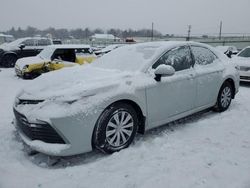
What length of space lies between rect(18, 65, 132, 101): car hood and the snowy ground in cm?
86

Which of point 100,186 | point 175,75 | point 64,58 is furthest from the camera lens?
point 64,58

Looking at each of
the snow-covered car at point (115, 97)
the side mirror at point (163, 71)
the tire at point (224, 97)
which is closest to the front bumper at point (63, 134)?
the snow-covered car at point (115, 97)

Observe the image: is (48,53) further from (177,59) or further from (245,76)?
(245,76)

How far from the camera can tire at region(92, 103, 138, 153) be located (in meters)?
3.18

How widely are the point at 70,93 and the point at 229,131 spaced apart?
2811 mm

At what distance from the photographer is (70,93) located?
10.1 feet

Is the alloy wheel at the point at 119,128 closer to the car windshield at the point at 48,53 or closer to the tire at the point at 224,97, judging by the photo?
the tire at the point at 224,97

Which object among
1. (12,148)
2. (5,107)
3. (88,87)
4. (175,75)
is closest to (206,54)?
(175,75)

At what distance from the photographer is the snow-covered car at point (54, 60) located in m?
9.60

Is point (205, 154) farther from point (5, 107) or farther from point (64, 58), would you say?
point (64, 58)

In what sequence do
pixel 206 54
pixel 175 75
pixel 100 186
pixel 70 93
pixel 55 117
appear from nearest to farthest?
1. pixel 100 186
2. pixel 55 117
3. pixel 70 93
4. pixel 175 75
5. pixel 206 54

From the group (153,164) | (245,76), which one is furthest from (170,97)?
(245,76)

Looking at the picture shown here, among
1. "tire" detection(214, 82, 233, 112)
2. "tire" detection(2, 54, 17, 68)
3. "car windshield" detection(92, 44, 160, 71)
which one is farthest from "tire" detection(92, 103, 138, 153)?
"tire" detection(2, 54, 17, 68)

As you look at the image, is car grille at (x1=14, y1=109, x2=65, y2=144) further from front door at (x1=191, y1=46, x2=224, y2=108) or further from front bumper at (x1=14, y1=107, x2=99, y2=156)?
front door at (x1=191, y1=46, x2=224, y2=108)
